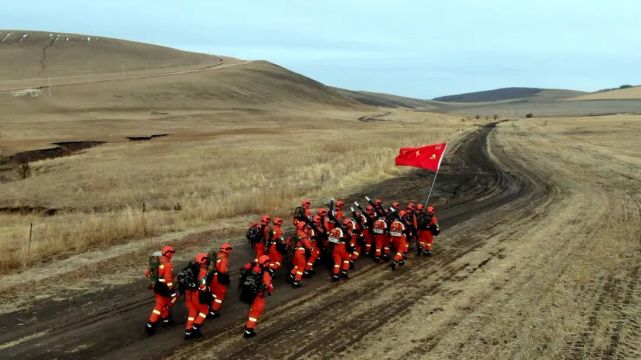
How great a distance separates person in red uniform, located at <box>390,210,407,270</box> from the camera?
14.1 meters

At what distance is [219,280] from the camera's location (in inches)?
415

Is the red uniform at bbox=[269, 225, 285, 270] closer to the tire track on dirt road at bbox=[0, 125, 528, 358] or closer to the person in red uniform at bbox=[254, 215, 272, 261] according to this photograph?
the person in red uniform at bbox=[254, 215, 272, 261]

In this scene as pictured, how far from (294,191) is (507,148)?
30741 millimetres

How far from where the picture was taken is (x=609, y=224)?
18844mm

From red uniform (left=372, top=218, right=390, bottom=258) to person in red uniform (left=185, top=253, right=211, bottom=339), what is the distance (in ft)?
19.2

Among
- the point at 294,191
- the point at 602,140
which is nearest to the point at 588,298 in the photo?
the point at 294,191

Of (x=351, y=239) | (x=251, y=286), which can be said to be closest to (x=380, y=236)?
(x=351, y=239)

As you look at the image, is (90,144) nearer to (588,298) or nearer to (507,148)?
(507,148)

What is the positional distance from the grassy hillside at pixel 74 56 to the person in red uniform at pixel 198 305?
12348 centimetres

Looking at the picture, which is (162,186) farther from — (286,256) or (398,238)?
(398,238)

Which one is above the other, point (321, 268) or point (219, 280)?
point (219, 280)

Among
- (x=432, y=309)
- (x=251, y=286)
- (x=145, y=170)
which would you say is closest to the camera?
(x=251, y=286)

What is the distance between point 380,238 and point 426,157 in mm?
5895

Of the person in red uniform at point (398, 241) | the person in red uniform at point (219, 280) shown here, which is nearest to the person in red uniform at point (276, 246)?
the person in red uniform at point (219, 280)
